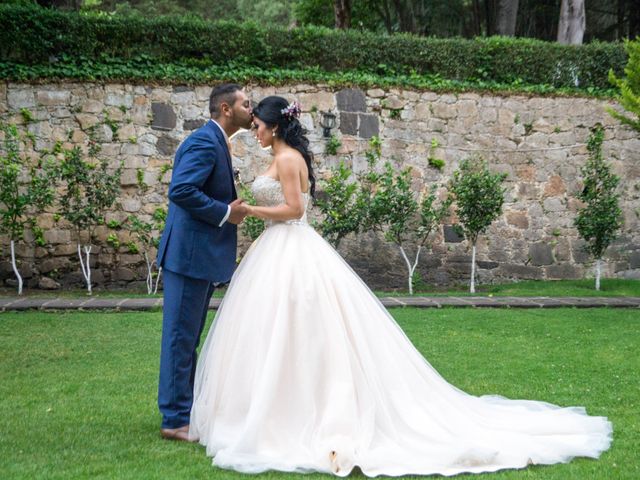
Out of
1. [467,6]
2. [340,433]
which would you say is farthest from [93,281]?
[467,6]

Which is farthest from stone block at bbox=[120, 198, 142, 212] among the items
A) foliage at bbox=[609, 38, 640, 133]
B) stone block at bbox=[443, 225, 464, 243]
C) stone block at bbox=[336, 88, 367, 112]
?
foliage at bbox=[609, 38, 640, 133]

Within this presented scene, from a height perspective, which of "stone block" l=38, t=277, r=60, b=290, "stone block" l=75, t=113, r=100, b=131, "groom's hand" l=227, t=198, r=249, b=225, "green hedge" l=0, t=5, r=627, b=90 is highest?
"green hedge" l=0, t=5, r=627, b=90

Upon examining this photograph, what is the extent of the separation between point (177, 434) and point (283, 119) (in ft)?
6.07

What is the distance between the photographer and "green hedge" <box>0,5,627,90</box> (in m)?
10.9

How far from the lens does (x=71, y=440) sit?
422 cm

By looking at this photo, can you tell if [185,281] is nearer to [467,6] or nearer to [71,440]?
[71,440]

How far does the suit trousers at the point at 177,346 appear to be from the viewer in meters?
4.26

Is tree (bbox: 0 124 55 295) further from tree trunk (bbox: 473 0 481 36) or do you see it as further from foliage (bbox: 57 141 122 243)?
tree trunk (bbox: 473 0 481 36)

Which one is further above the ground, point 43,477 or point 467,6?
point 467,6

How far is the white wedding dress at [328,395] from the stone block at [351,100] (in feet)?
25.3

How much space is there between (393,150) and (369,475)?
9052 mm

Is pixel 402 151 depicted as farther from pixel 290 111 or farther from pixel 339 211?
pixel 290 111

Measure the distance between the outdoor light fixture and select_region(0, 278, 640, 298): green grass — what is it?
101 inches

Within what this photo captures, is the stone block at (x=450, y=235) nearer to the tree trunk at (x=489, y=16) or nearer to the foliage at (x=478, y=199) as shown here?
the foliage at (x=478, y=199)
